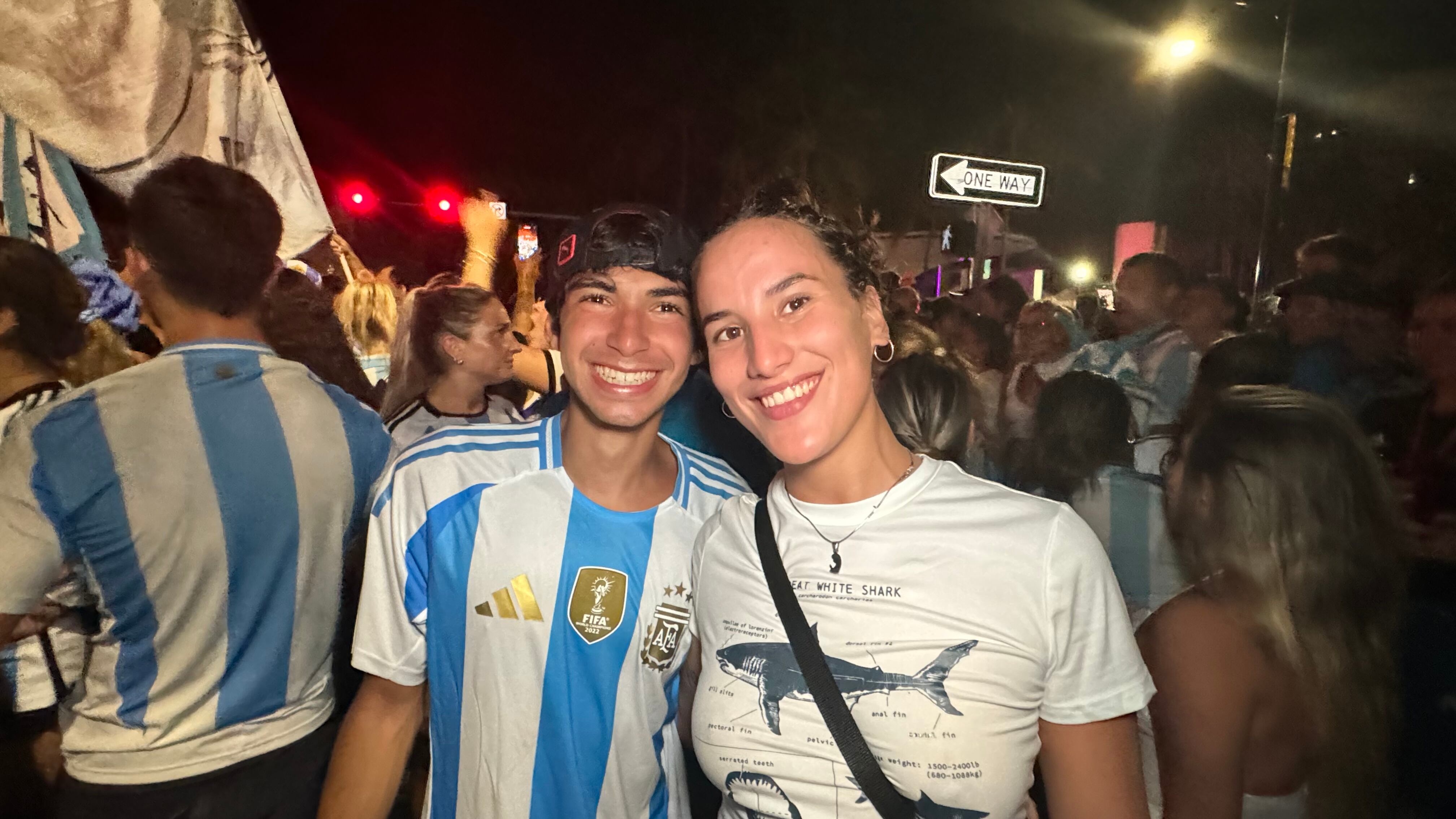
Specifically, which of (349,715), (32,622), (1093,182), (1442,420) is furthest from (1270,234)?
(32,622)

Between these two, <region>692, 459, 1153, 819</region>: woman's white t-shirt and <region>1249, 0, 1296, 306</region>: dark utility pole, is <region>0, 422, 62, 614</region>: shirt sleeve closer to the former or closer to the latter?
<region>692, 459, 1153, 819</region>: woman's white t-shirt

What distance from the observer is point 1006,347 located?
2.58 m

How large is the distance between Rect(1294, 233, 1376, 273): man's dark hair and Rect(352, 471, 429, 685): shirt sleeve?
301 centimetres

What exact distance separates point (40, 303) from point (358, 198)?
74cm

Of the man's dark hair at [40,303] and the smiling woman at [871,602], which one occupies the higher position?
the man's dark hair at [40,303]

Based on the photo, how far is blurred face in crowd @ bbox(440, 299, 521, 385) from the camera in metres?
2.01

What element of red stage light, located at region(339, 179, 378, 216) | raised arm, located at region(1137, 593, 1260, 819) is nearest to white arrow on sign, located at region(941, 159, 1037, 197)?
raised arm, located at region(1137, 593, 1260, 819)

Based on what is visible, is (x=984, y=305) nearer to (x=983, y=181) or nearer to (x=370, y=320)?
(x=983, y=181)

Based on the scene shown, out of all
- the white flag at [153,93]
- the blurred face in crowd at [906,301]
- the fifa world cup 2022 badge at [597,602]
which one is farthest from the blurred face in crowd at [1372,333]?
the white flag at [153,93]

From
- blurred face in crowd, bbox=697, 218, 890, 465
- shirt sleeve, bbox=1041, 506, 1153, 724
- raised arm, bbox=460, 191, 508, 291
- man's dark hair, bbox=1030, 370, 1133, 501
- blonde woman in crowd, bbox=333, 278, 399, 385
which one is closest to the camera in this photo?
shirt sleeve, bbox=1041, 506, 1153, 724

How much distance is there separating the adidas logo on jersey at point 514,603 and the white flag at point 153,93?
3.60 feet

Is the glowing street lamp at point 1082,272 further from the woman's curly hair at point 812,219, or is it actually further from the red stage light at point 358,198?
the red stage light at point 358,198

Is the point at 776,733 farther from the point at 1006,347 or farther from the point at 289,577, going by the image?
the point at 1006,347

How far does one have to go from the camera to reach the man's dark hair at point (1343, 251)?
7.03ft
